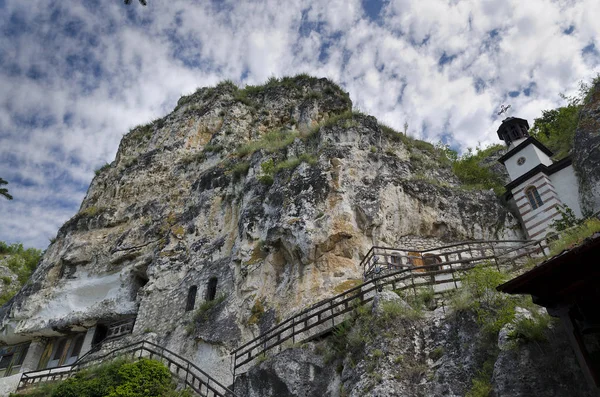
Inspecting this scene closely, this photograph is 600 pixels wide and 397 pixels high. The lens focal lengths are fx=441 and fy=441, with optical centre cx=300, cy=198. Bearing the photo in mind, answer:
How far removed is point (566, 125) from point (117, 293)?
29887mm

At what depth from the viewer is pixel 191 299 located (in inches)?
806

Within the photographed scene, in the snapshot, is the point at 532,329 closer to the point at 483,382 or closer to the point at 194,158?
the point at 483,382

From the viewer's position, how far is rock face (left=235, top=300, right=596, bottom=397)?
7754mm

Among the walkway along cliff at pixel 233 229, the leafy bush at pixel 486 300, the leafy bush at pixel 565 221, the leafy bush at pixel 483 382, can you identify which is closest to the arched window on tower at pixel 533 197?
Result: the leafy bush at pixel 565 221

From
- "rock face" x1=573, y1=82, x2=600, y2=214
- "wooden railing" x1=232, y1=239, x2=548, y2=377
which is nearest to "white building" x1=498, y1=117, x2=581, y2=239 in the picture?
"rock face" x1=573, y1=82, x2=600, y2=214

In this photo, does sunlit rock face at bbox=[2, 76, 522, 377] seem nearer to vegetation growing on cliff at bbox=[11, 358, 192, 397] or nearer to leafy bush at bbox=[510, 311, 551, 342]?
vegetation growing on cliff at bbox=[11, 358, 192, 397]

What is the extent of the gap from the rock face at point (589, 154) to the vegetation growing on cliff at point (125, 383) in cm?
1926

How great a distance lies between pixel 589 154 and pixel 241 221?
55.2ft

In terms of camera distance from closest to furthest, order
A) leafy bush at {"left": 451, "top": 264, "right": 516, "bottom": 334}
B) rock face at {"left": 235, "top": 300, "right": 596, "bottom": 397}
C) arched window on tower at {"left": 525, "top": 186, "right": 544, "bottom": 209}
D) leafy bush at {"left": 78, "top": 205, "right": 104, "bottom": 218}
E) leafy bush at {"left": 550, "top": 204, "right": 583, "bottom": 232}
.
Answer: rock face at {"left": 235, "top": 300, "right": 596, "bottom": 397} < leafy bush at {"left": 451, "top": 264, "right": 516, "bottom": 334} < leafy bush at {"left": 550, "top": 204, "right": 583, "bottom": 232} < arched window on tower at {"left": 525, "top": 186, "right": 544, "bottom": 209} < leafy bush at {"left": 78, "top": 205, "right": 104, "bottom": 218}

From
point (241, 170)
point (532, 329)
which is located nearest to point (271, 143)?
point (241, 170)

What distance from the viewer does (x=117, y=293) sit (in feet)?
79.9

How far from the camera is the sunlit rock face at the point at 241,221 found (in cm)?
1714

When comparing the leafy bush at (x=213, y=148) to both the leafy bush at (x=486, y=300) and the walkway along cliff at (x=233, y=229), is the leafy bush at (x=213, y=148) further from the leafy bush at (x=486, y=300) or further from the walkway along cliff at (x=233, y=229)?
the leafy bush at (x=486, y=300)

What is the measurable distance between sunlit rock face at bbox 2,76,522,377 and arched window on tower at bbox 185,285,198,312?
0.19 m
